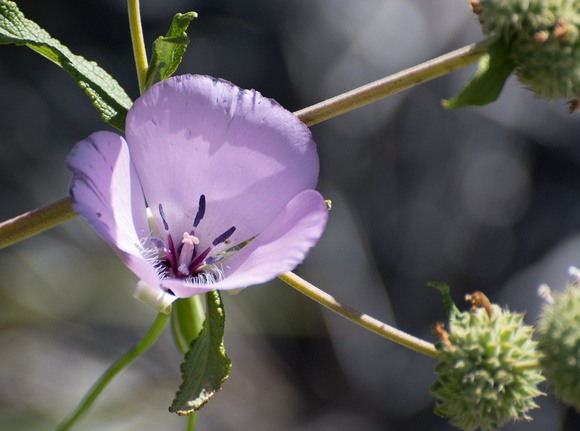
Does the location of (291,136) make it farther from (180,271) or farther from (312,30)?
(312,30)

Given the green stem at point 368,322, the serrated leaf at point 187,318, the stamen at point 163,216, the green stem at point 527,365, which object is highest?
the stamen at point 163,216

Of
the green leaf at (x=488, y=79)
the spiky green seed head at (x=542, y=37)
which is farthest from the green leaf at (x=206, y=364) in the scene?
the spiky green seed head at (x=542, y=37)

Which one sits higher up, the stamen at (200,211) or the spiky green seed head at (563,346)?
the stamen at (200,211)

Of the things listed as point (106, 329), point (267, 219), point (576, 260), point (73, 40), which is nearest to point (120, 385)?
point (106, 329)

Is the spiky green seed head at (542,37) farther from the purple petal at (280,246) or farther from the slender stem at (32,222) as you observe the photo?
the slender stem at (32,222)

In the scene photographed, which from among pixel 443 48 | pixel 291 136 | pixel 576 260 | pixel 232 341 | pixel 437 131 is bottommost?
pixel 232 341

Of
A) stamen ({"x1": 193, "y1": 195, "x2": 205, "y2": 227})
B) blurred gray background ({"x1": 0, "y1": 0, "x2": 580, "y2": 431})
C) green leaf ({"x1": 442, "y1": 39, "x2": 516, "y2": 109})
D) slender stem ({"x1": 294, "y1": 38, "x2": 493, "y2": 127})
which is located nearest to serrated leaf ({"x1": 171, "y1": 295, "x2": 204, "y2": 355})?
stamen ({"x1": 193, "y1": 195, "x2": 205, "y2": 227})

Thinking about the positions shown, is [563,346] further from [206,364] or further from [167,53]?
[167,53]
